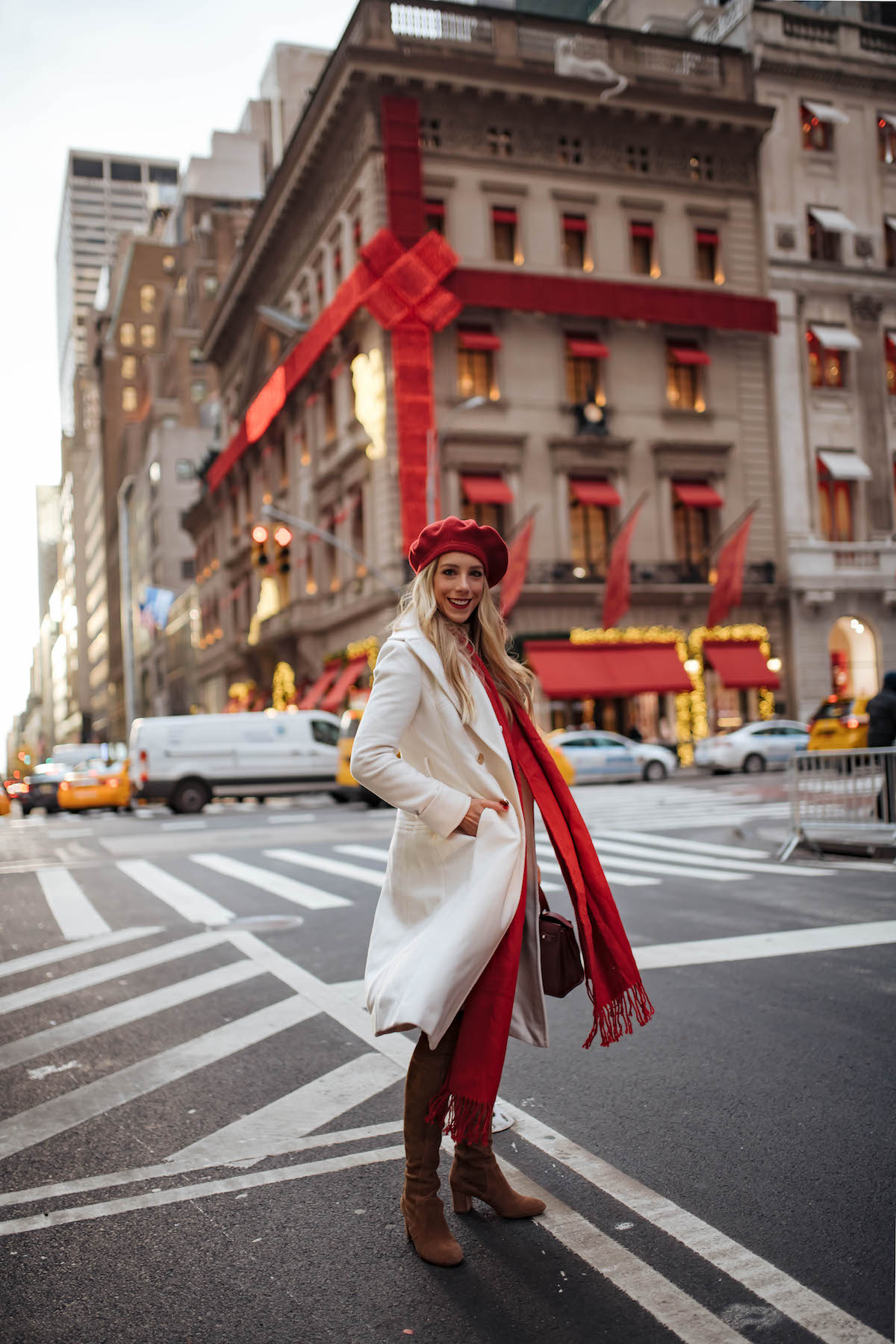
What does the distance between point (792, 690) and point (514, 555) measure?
10871 mm

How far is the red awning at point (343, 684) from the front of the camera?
3612cm

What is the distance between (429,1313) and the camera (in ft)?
9.80

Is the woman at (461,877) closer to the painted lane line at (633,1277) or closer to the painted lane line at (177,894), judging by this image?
the painted lane line at (633,1277)

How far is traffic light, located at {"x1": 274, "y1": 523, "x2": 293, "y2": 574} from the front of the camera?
2141 centimetres

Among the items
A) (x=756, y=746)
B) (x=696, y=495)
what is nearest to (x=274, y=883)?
(x=756, y=746)

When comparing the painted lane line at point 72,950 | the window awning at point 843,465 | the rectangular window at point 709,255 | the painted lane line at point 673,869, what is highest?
the rectangular window at point 709,255

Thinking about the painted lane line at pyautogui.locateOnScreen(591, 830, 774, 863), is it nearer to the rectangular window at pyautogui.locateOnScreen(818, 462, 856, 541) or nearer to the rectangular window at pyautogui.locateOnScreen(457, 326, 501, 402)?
the rectangular window at pyautogui.locateOnScreen(457, 326, 501, 402)

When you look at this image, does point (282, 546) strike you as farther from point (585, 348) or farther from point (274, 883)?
point (585, 348)

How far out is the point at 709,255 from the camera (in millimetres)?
38594

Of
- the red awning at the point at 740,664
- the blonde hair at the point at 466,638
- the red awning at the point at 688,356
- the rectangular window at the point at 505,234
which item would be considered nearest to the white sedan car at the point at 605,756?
the red awning at the point at 740,664

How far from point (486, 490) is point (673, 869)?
79.0ft

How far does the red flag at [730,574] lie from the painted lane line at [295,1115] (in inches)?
1200

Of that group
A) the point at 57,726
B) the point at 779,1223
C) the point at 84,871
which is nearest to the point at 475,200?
the point at 84,871

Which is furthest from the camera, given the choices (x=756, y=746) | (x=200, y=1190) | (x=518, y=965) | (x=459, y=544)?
(x=756, y=746)
